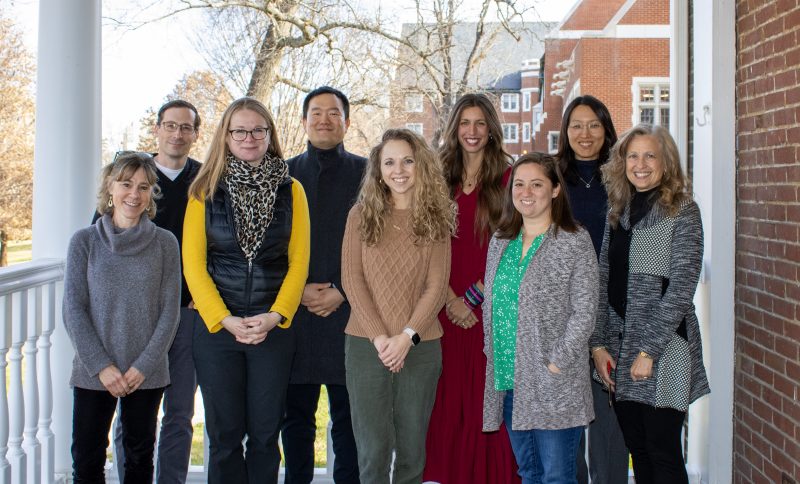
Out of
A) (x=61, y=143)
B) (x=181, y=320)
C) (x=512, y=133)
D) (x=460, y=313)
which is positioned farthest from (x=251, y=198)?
(x=512, y=133)

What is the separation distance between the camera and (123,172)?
104 inches

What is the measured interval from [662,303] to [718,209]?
0.91 meters

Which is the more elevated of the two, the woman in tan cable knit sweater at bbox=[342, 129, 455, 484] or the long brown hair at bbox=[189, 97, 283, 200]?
the long brown hair at bbox=[189, 97, 283, 200]

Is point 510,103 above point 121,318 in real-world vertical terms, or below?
above

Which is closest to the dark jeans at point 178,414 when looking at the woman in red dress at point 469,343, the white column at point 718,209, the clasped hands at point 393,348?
the clasped hands at point 393,348

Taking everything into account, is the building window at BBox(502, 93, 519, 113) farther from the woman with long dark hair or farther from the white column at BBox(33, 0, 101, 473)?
the white column at BBox(33, 0, 101, 473)

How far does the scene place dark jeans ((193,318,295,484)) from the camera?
261cm

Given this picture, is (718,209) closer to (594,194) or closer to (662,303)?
(594,194)

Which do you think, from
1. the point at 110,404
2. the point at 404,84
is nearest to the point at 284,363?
the point at 110,404

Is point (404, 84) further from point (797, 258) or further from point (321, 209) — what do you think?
point (797, 258)


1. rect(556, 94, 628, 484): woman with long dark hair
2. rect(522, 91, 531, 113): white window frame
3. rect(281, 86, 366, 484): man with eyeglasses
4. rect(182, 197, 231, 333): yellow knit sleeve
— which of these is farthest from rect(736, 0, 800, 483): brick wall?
rect(522, 91, 531, 113): white window frame

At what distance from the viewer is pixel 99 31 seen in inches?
135

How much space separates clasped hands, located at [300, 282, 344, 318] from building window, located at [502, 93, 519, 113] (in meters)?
8.52

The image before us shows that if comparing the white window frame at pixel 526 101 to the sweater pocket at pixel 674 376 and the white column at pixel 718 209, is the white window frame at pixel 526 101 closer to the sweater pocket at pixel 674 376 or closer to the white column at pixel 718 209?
the white column at pixel 718 209
